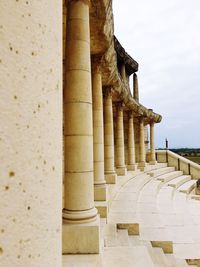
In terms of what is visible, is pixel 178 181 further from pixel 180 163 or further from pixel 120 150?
pixel 180 163

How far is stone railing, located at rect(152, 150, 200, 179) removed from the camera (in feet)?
188

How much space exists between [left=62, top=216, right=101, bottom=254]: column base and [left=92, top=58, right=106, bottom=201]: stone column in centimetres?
729

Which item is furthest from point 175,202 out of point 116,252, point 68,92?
point 68,92

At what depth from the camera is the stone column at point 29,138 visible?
2.43m

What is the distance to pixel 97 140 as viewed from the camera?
63.9 ft

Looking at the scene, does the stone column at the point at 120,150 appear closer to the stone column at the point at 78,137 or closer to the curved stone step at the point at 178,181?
the curved stone step at the point at 178,181

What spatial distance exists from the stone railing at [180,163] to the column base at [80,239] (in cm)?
5223

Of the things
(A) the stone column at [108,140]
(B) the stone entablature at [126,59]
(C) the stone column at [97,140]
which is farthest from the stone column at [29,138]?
(B) the stone entablature at [126,59]

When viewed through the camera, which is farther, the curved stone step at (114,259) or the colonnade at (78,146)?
the colonnade at (78,146)

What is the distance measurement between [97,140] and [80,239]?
10.0m

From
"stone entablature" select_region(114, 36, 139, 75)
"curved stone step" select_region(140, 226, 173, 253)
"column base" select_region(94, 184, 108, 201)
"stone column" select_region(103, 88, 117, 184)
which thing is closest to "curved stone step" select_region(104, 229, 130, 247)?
"curved stone step" select_region(140, 226, 173, 253)

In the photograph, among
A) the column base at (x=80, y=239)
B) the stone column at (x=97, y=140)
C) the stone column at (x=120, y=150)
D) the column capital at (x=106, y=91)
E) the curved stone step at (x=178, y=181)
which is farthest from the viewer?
the curved stone step at (x=178, y=181)

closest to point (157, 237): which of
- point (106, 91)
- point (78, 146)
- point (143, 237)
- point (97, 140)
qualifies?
point (143, 237)

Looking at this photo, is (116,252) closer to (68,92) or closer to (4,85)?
(68,92)
